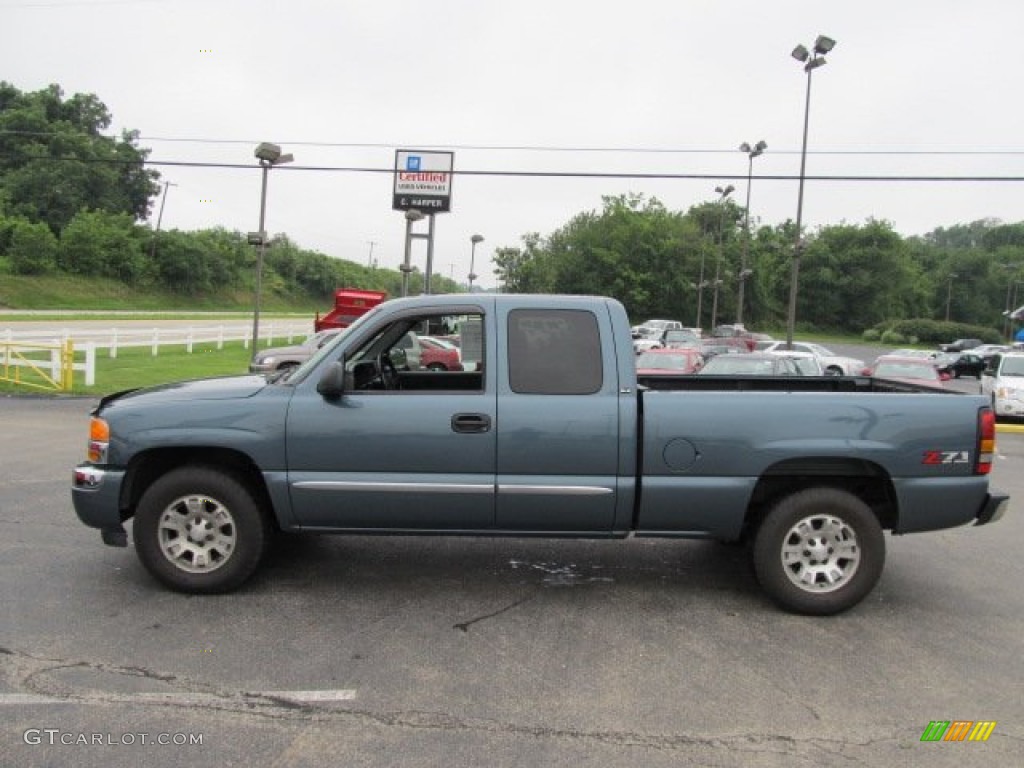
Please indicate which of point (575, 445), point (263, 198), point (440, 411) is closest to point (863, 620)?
point (575, 445)

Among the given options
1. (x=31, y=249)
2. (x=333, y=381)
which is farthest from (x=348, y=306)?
(x=31, y=249)

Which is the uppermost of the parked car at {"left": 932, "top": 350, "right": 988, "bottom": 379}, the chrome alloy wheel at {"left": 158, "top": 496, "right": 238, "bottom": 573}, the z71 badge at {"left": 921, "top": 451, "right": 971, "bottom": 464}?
the parked car at {"left": 932, "top": 350, "right": 988, "bottom": 379}

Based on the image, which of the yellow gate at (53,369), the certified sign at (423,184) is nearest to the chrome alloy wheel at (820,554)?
the yellow gate at (53,369)

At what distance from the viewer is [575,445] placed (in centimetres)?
471

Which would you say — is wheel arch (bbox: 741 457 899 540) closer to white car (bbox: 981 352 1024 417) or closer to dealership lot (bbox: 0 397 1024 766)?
dealership lot (bbox: 0 397 1024 766)

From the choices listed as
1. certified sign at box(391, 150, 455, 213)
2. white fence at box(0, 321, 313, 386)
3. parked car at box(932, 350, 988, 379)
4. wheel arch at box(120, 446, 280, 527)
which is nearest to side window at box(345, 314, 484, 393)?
wheel arch at box(120, 446, 280, 527)

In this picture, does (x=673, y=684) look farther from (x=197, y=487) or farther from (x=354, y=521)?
(x=197, y=487)

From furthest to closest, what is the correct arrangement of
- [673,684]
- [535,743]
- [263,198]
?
1. [263,198]
2. [673,684]
3. [535,743]

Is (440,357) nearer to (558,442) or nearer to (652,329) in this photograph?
(558,442)

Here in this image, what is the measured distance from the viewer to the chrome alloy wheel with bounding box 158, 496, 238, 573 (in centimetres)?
491

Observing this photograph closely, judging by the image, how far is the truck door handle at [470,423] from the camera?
4727 millimetres

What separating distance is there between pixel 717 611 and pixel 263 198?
1524 centimetres

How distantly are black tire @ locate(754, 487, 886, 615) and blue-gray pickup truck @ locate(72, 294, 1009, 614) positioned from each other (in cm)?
1

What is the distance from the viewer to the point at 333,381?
466 centimetres
